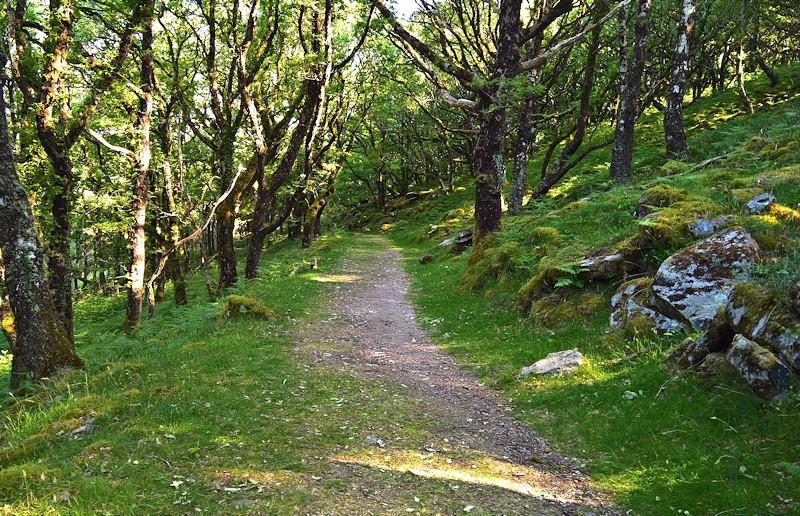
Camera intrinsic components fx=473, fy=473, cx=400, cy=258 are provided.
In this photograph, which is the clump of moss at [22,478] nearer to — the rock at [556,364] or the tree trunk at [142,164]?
the rock at [556,364]

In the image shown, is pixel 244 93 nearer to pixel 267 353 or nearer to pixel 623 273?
pixel 267 353

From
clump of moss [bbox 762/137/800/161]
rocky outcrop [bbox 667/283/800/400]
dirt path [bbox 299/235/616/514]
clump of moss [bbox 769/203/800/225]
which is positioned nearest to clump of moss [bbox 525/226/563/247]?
dirt path [bbox 299/235/616/514]

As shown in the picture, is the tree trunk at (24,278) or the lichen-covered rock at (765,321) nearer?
the lichen-covered rock at (765,321)

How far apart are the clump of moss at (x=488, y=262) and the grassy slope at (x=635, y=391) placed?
27 centimetres

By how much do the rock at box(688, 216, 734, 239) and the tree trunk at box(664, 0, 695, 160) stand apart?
9222 mm

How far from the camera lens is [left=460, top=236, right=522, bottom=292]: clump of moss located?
546 inches

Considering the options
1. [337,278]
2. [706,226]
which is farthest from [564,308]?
[337,278]

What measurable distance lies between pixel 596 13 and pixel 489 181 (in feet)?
33.0

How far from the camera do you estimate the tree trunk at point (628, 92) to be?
16406 millimetres

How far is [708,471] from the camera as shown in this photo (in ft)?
16.7

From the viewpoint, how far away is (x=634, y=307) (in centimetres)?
877

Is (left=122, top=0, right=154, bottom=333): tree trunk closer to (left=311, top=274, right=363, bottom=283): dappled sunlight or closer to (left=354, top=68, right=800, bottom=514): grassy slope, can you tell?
(left=311, top=274, right=363, bottom=283): dappled sunlight

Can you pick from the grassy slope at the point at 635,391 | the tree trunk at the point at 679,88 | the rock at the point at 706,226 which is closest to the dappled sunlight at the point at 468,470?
the grassy slope at the point at 635,391

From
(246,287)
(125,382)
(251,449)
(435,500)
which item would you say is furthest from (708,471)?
(246,287)
